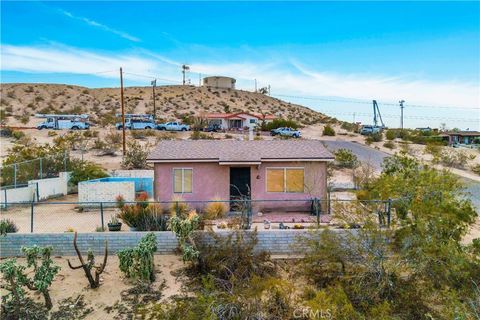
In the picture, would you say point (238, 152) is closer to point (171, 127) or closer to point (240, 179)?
point (240, 179)

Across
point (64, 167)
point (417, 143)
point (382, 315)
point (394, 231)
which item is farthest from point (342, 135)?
point (382, 315)

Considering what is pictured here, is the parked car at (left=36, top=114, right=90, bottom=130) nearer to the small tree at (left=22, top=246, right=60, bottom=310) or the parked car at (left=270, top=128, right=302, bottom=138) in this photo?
the parked car at (left=270, top=128, right=302, bottom=138)

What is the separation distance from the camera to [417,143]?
53.0m

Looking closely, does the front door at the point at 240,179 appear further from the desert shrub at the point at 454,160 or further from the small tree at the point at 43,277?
the desert shrub at the point at 454,160

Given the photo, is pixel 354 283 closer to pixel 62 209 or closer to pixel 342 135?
pixel 62 209

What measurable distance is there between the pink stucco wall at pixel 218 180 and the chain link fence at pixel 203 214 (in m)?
0.49

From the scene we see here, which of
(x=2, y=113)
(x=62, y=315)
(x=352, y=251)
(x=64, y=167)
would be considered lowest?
(x=62, y=315)

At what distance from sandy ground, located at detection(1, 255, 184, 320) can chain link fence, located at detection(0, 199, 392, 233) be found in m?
1.99

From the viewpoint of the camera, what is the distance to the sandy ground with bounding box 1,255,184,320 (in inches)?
424

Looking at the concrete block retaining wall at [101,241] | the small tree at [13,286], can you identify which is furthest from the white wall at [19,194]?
the small tree at [13,286]

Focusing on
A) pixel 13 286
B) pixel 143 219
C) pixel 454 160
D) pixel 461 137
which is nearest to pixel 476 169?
pixel 454 160

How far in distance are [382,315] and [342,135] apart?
177 feet

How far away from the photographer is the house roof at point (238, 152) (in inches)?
700

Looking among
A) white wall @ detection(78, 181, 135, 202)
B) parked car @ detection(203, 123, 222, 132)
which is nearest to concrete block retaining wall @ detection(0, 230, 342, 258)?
white wall @ detection(78, 181, 135, 202)
